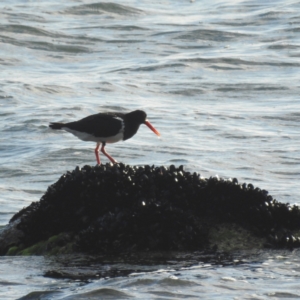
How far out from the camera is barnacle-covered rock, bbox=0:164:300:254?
623cm

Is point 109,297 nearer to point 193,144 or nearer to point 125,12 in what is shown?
point 193,144

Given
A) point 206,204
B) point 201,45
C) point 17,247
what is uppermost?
point 201,45

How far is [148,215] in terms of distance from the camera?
20.7ft

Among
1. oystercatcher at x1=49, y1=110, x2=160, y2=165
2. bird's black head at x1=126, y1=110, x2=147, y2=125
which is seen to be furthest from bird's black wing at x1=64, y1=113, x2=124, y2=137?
bird's black head at x1=126, y1=110, x2=147, y2=125

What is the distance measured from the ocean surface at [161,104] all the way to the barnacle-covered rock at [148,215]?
0.61 feet

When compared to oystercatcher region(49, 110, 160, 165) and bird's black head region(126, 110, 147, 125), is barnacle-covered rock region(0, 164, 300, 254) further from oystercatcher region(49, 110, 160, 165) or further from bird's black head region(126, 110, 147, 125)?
bird's black head region(126, 110, 147, 125)

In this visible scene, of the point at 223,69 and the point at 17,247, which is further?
the point at 223,69

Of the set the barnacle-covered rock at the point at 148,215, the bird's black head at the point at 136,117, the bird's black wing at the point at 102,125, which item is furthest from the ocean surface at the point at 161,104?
the bird's black head at the point at 136,117

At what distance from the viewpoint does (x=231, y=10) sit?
26.9 m

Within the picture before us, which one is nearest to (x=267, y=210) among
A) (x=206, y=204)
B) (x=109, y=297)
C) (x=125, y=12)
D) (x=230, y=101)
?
(x=206, y=204)

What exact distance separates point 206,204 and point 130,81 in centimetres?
1213

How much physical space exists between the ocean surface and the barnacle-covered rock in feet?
0.61

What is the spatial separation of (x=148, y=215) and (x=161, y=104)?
10366 millimetres

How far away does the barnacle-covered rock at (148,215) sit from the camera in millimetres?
6230
